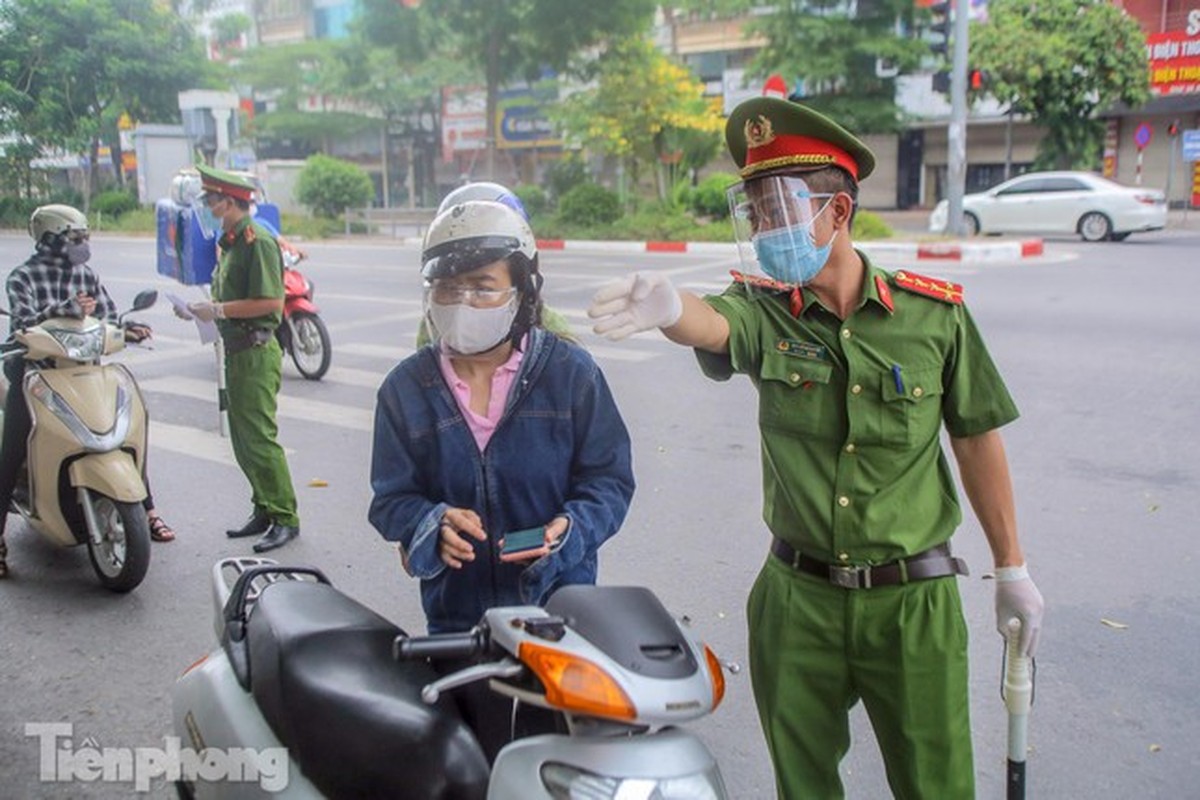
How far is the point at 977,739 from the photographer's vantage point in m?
3.28

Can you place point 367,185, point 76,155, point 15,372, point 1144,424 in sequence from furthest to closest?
1. point 367,185
2. point 1144,424
3. point 15,372
4. point 76,155

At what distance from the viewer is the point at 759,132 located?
2139 mm

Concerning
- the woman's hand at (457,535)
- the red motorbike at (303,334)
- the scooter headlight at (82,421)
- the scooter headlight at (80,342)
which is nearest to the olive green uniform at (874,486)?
the woman's hand at (457,535)

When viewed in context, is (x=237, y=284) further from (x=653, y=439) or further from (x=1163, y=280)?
(x=1163, y=280)

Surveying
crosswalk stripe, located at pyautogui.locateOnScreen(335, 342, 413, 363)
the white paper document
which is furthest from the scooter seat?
crosswalk stripe, located at pyautogui.locateOnScreen(335, 342, 413, 363)

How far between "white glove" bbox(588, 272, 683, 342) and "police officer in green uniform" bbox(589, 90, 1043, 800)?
0.06m

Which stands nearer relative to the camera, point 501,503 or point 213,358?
point 501,503

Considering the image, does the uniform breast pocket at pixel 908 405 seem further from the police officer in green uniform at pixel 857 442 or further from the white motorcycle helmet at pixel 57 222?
the white motorcycle helmet at pixel 57 222

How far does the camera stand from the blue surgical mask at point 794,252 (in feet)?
6.91

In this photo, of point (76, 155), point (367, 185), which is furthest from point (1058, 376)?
point (367, 185)

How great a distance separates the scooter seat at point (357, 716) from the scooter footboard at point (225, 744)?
5 centimetres

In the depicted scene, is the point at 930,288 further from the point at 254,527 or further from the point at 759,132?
the point at 254,527

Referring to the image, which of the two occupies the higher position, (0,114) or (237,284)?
(0,114)

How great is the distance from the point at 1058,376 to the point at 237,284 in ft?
19.3
